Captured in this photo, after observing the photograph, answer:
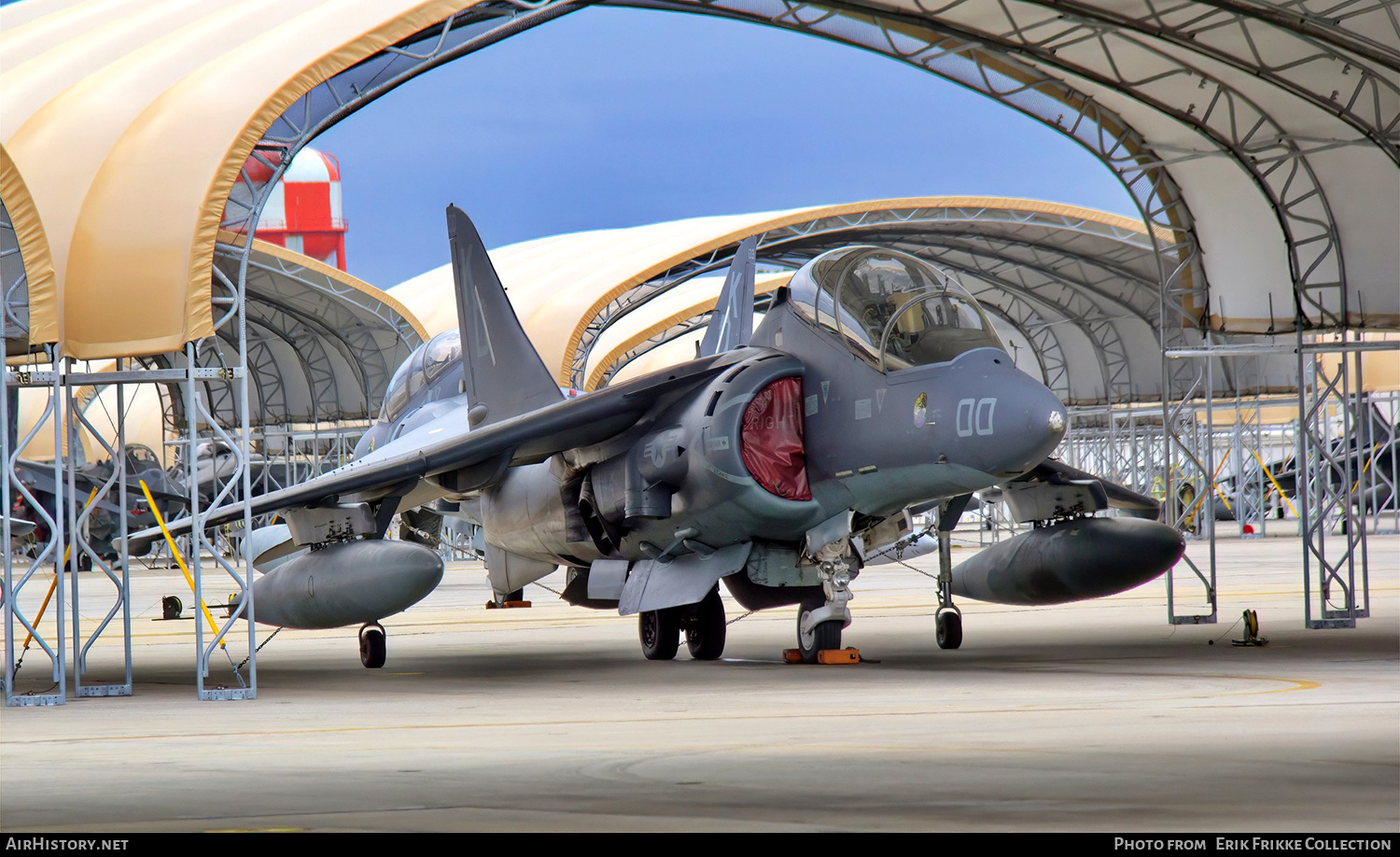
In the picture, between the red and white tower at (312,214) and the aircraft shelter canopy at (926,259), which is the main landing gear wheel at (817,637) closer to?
the aircraft shelter canopy at (926,259)

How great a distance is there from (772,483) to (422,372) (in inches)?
281

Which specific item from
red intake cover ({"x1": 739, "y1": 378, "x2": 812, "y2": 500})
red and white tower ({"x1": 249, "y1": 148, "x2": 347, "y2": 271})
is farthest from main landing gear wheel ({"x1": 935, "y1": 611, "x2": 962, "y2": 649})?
red and white tower ({"x1": 249, "y1": 148, "x2": 347, "y2": 271})

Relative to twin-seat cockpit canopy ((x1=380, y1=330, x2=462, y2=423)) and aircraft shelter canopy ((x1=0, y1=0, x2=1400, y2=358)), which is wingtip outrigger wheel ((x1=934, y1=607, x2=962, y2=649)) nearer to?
aircraft shelter canopy ((x1=0, y1=0, x2=1400, y2=358))

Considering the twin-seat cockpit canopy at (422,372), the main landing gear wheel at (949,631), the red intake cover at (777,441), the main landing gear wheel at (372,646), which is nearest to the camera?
the red intake cover at (777,441)

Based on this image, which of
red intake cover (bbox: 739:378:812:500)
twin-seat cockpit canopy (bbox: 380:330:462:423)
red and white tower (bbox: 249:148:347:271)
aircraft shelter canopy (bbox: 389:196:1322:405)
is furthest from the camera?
red and white tower (bbox: 249:148:347:271)

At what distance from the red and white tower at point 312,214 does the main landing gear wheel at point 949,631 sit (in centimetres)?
6367

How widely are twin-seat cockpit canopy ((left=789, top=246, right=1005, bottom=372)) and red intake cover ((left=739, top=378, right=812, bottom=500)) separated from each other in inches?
26.7

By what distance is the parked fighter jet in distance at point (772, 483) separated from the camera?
11461mm

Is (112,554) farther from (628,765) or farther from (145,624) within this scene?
(628,765)

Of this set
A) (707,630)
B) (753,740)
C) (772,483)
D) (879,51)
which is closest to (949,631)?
(707,630)

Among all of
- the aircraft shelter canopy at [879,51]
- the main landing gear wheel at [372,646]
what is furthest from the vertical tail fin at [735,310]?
the main landing gear wheel at [372,646]

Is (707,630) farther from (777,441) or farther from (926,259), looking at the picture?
(926,259)

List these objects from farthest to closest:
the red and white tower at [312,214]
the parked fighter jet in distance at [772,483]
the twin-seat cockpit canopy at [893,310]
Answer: the red and white tower at [312,214], the twin-seat cockpit canopy at [893,310], the parked fighter jet in distance at [772,483]

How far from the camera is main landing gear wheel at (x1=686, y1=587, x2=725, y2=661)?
46.8ft
